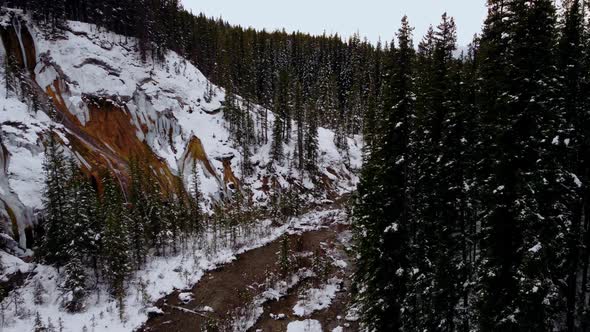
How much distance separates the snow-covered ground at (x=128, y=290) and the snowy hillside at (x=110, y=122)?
3.96m

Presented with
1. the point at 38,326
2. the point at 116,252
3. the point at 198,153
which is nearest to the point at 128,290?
the point at 116,252

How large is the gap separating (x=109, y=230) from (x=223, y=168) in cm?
2631

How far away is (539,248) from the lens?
10953mm

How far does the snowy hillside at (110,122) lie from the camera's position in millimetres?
33088

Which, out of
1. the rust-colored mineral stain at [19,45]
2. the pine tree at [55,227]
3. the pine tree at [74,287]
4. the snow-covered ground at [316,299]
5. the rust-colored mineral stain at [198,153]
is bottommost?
the snow-covered ground at [316,299]

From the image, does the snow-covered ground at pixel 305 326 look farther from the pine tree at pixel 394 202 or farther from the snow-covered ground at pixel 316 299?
the pine tree at pixel 394 202

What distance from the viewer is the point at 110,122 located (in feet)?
153

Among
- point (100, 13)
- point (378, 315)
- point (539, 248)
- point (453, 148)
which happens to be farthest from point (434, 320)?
point (100, 13)

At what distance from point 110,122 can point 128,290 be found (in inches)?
1013

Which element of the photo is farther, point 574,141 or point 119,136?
point 119,136

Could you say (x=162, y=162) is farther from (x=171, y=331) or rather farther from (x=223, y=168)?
(x=171, y=331)

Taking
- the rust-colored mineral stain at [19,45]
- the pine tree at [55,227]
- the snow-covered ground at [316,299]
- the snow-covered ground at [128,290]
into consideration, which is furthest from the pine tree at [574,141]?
the rust-colored mineral stain at [19,45]

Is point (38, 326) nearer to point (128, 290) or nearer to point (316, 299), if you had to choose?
point (128, 290)

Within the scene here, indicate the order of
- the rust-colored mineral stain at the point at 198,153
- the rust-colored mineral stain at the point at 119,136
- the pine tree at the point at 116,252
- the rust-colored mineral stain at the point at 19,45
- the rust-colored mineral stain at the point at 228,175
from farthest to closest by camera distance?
the rust-colored mineral stain at the point at 228,175 → the rust-colored mineral stain at the point at 198,153 → the rust-colored mineral stain at the point at 19,45 → the rust-colored mineral stain at the point at 119,136 → the pine tree at the point at 116,252
